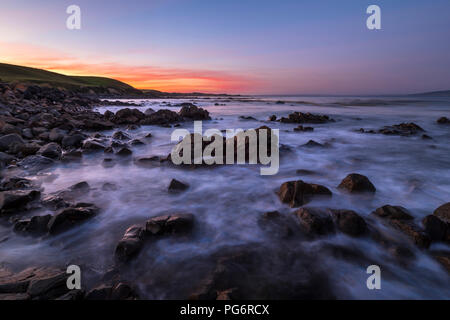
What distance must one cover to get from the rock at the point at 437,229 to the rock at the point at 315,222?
110 cm

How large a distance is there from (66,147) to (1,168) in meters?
2.29

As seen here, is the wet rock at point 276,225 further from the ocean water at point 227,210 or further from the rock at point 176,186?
the rock at point 176,186

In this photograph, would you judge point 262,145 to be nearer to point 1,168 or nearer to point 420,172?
point 420,172

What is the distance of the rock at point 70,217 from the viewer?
2.87m

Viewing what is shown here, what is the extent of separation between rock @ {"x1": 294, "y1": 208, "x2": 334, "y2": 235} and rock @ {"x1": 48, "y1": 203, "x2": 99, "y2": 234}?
3007 mm

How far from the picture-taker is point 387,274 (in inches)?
91.7

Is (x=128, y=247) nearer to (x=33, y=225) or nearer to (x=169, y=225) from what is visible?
(x=169, y=225)

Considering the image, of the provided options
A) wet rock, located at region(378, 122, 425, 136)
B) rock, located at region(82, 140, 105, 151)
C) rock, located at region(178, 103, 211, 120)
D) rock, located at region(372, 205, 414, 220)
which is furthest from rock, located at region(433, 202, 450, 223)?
rock, located at region(178, 103, 211, 120)

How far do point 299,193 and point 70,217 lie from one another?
337cm

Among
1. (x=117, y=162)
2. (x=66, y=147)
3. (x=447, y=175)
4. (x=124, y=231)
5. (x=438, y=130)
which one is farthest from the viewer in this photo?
(x=438, y=130)

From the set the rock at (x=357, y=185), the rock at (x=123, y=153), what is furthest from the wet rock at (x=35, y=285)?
the rock at (x=123, y=153)

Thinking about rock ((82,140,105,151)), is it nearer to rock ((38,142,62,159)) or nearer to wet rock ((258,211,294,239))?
rock ((38,142,62,159))

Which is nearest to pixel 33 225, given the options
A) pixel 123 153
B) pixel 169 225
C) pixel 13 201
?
pixel 13 201
